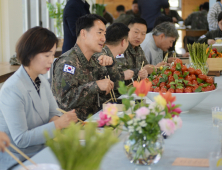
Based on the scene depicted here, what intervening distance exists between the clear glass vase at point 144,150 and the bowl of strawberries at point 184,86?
2.33ft

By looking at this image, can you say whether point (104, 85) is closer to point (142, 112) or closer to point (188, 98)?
point (188, 98)

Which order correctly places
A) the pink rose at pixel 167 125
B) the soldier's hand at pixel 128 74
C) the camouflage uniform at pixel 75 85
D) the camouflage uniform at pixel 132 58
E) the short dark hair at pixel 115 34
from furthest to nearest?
the camouflage uniform at pixel 132 58 → the short dark hair at pixel 115 34 → the soldier's hand at pixel 128 74 → the camouflage uniform at pixel 75 85 → the pink rose at pixel 167 125

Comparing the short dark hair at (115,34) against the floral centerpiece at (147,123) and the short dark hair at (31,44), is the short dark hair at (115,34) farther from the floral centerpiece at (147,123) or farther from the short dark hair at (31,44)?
the floral centerpiece at (147,123)

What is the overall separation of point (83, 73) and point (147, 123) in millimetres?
1234

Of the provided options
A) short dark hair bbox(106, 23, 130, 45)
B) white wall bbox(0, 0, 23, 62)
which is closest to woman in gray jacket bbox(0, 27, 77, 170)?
short dark hair bbox(106, 23, 130, 45)

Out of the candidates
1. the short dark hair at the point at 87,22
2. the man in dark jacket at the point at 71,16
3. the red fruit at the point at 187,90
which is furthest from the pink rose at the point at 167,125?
the man in dark jacket at the point at 71,16

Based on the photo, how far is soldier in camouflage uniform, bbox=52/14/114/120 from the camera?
197cm

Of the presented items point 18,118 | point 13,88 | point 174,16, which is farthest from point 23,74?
point 174,16

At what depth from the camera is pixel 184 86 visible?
5.59ft

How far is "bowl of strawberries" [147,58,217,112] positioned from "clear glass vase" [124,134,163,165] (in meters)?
0.71

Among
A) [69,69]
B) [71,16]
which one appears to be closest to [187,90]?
[69,69]

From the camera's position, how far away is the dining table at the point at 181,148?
988mm

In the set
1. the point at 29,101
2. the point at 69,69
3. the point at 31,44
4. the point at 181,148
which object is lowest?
the point at 181,148

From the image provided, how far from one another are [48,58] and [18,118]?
1.10 feet
